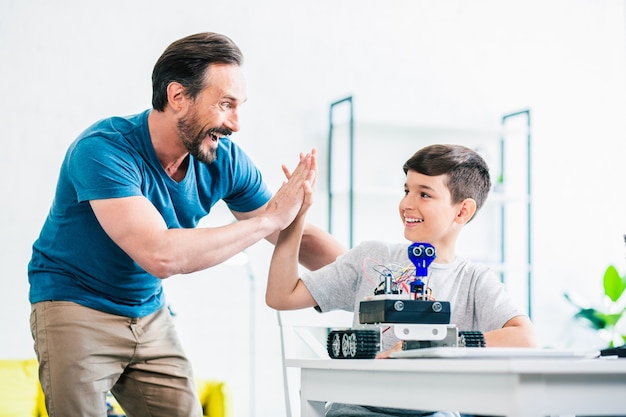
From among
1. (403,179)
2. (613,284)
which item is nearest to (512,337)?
(403,179)

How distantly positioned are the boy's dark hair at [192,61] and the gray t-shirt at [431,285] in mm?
565

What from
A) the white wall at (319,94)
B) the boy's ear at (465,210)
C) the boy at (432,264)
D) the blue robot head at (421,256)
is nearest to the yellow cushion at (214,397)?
the white wall at (319,94)

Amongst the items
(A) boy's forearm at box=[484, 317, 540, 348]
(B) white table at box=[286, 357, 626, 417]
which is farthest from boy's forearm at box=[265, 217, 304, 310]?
(B) white table at box=[286, 357, 626, 417]

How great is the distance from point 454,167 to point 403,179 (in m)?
2.36

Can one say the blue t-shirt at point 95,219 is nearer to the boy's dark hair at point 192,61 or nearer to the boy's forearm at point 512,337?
the boy's dark hair at point 192,61

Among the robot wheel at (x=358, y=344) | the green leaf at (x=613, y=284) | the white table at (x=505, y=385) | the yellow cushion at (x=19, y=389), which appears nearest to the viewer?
the white table at (x=505, y=385)

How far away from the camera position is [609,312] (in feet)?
15.3

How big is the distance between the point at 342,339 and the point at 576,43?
3.95 meters

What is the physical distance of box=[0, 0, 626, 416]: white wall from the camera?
3824mm

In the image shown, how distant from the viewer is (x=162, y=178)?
2068 millimetres

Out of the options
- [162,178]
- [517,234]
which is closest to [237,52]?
[162,178]

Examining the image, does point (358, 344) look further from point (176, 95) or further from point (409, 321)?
point (176, 95)

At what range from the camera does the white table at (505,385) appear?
1047 millimetres

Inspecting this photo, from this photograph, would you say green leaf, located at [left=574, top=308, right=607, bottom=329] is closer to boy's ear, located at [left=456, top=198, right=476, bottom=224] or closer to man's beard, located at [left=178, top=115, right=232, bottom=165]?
boy's ear, located at [left=456, top=198, right=476, bottom=224]
